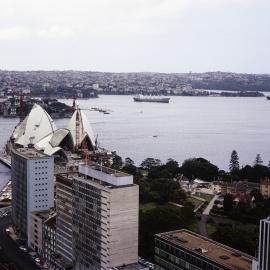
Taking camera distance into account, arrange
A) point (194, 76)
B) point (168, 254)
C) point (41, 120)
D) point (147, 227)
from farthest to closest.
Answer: point (194, 76), point (41, 120), point (147, 227), point (168, 254)

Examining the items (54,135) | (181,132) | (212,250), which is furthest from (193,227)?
(181,132)

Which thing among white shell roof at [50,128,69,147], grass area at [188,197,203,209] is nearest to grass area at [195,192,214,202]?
grass area at [188,197,203,209]

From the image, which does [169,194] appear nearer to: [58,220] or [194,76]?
[58,220]

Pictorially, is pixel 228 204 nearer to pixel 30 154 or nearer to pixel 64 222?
pixel 30 154

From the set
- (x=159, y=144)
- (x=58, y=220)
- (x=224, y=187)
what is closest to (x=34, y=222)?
(x=58, y=220)

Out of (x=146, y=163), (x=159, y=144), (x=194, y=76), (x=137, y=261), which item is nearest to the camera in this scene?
(x=137, y=261)

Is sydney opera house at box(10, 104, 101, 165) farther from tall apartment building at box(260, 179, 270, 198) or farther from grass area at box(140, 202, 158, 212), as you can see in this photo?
tall apartment building at box(260, 179, 270, 198)

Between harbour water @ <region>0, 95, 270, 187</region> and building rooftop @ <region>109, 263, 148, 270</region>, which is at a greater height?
building rooftop @ <region>109, 263, 148, 270</region>
